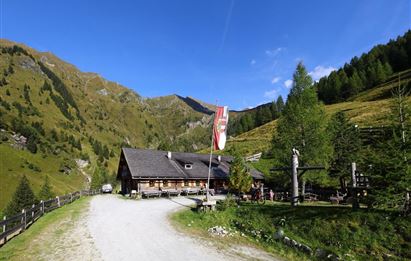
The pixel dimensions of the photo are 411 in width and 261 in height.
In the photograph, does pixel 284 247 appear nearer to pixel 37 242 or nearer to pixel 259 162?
pixel 37 242

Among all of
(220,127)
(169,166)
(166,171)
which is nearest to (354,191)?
(220,127)

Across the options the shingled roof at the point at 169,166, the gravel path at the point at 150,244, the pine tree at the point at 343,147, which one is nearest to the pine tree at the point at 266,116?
the shingled roof at the point at 169,166

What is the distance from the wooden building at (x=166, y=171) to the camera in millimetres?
43031

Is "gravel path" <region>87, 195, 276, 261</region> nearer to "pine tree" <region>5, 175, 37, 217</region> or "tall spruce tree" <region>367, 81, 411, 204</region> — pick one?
"tall spruce tree" <region>367, 81, 411, 204</region>

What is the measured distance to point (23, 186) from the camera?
216 ft

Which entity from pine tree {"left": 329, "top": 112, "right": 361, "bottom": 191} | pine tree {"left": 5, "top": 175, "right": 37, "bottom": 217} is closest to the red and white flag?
pine tree {"left": 329, "top": 112, "right": 361, "bottom": 191}

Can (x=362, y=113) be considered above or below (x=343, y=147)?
above

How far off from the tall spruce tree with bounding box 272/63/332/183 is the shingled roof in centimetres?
1305

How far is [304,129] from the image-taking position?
101ft

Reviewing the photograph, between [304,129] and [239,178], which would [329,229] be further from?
[239,178]

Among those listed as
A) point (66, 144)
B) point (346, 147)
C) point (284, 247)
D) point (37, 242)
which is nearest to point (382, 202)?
point (284, 247)

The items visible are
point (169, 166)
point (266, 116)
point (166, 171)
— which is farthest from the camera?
point (266, 116)

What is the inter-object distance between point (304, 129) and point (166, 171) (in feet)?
74.6

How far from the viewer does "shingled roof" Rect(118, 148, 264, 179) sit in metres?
43.5
